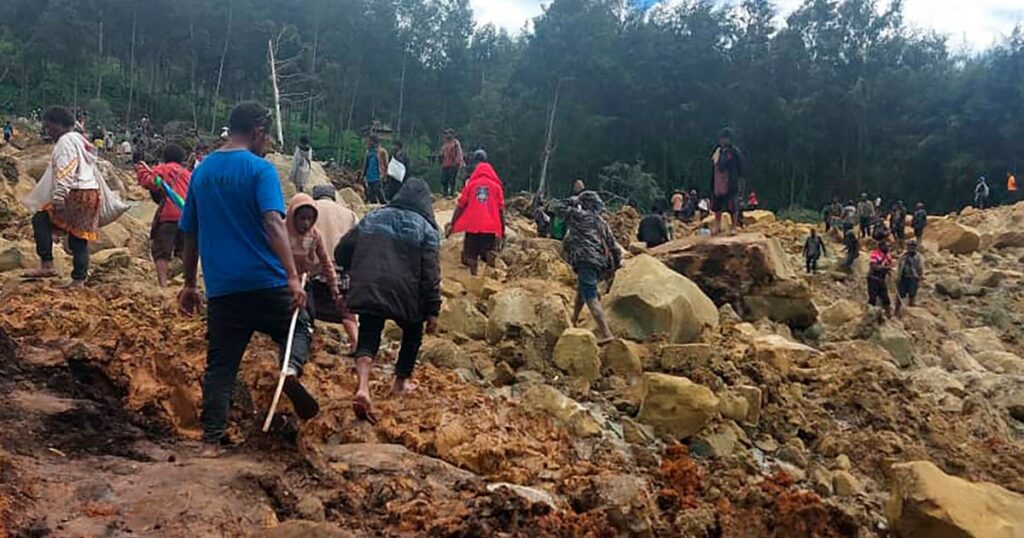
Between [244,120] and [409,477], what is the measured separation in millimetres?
1630

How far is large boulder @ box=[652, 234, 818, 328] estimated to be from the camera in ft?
32.9

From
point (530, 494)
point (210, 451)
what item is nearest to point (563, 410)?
point (530, 494)

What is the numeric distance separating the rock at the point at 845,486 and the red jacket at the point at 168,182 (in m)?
4.87

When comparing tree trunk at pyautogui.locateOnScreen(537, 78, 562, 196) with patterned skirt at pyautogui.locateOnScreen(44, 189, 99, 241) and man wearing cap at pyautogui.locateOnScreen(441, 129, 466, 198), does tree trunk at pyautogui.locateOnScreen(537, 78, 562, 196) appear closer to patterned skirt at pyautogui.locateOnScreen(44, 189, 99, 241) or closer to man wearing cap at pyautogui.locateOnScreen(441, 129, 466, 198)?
man wearing cap at pyautogui.locateOnScreen(441, 129, 466, 198)

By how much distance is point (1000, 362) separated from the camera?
10938mm

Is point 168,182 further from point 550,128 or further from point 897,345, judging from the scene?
point 550,128

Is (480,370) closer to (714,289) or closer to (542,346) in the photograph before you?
(542,346)

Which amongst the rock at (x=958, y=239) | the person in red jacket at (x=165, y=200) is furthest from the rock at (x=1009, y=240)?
the person in red jacket at (x=165, y=200)

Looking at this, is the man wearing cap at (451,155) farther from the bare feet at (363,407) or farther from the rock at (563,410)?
the bare feet at (363,407)

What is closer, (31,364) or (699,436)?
(31,364)

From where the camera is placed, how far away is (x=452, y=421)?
16.0ft

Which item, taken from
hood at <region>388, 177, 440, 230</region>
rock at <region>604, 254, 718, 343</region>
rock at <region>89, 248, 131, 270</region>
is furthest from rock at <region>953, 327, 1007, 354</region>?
rock at <region>89, 248, 131, 270</region>

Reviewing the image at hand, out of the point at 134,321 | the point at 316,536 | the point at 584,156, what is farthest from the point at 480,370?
the point at 584,156

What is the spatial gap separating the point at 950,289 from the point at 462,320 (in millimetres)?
11770
